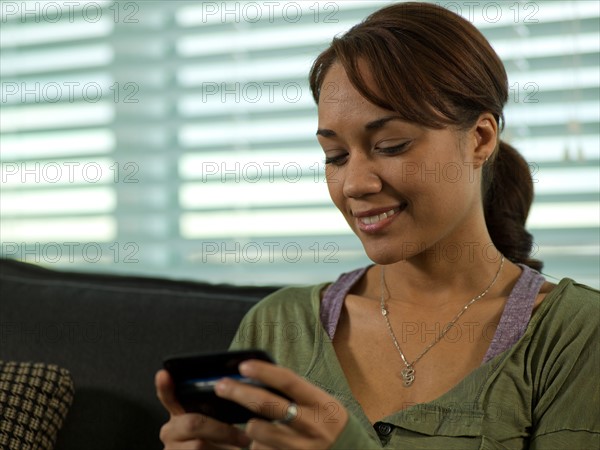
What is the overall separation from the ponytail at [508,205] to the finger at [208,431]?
67 cm

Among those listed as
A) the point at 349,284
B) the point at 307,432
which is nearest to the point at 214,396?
the point at 307,432

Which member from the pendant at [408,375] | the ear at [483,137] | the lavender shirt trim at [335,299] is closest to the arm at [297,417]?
the pendant at [408,375]

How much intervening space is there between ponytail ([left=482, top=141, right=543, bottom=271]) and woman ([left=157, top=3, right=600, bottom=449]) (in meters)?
0.02

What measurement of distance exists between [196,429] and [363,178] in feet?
1.52

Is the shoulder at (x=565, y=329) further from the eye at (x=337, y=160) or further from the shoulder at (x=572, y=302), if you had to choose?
the eye at (x=337, y=160)

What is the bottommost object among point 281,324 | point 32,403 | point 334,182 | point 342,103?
point 32,403

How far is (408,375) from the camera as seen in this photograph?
1299 mm

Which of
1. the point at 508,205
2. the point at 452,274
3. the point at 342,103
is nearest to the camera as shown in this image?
the point at 342,103

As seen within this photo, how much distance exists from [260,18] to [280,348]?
1.02 meters

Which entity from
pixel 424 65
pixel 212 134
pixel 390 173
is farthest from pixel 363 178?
pixel 212 134

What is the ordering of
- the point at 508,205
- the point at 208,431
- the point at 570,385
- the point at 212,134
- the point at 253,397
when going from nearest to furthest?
the point at 253,397
the point at 208,431
the point at 570,385
the point at 508,205
the point at 212,134

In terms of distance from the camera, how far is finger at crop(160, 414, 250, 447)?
100 cm

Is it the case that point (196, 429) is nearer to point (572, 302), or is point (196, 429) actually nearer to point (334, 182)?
point (334, 182)

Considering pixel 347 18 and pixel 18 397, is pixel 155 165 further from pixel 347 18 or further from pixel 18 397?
pixel 18 397
